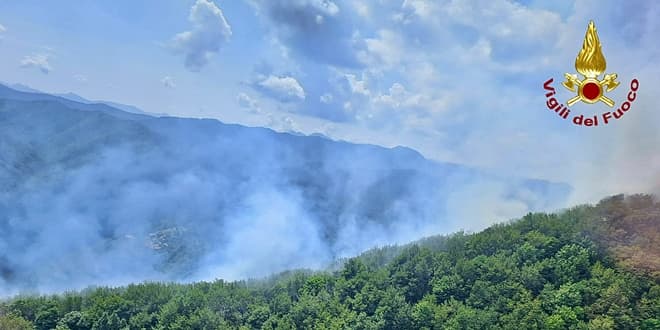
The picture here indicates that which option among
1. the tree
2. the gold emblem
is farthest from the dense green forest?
the gold emblem

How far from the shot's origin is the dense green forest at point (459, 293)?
13.7m

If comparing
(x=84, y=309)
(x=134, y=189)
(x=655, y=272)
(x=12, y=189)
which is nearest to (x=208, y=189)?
(x=134, y=189)

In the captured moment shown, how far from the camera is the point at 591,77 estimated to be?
10.5m

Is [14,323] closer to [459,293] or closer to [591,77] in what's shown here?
[459,293]

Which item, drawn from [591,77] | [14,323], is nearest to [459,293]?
[591,77]

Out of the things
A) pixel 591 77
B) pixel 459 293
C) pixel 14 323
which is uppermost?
pixel 591 77

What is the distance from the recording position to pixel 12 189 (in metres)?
33.2

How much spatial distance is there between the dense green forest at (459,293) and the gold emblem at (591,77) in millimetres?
6226

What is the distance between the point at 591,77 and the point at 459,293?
26.2 feet

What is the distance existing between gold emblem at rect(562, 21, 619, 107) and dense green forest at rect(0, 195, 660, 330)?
623 cm

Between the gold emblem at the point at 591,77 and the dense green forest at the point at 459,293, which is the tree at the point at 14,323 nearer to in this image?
the dense green forest at the point at 459,293

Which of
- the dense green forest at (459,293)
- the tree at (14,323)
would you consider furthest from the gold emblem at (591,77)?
the tree at (14,323)

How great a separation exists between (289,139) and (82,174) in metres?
17.2

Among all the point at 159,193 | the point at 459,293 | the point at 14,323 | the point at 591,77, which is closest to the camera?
the point at 591,77
